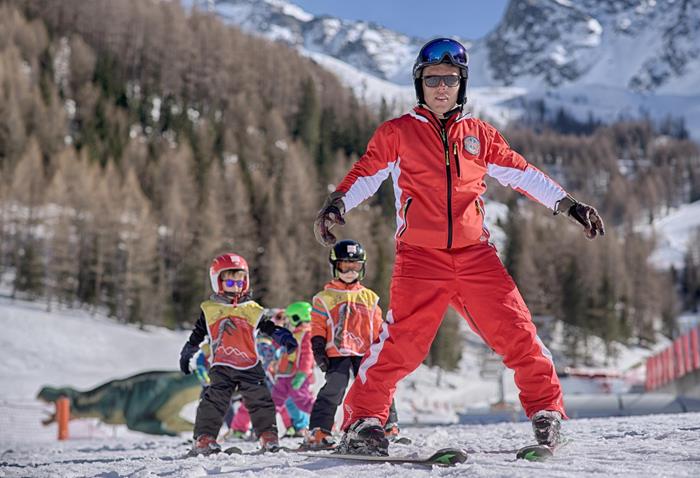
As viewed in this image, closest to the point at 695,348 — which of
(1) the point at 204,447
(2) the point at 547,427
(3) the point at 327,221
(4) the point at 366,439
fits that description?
(1) the point at 204,447

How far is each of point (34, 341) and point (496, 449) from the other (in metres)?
28.4

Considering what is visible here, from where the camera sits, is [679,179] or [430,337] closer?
[430,337]

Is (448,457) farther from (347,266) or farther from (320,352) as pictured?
(347,266)

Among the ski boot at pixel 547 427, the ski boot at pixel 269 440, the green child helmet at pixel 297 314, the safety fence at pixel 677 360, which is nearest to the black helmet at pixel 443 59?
the ski boot at pixel 547 427

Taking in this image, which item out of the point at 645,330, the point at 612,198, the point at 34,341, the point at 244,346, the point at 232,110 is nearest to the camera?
the point at 244,346

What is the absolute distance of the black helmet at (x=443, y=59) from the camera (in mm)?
3447

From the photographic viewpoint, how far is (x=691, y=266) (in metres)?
82.8

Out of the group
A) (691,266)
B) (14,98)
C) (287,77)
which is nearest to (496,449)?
(14,98)

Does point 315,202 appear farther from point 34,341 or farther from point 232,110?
point 34,341

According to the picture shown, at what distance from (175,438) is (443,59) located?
32.9ft

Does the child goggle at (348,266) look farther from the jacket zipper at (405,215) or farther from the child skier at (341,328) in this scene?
the jacket zipper at (405,215)

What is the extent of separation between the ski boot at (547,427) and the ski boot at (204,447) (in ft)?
7.33

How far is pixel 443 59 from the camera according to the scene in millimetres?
3445

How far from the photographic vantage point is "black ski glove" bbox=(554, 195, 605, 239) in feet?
10.7
